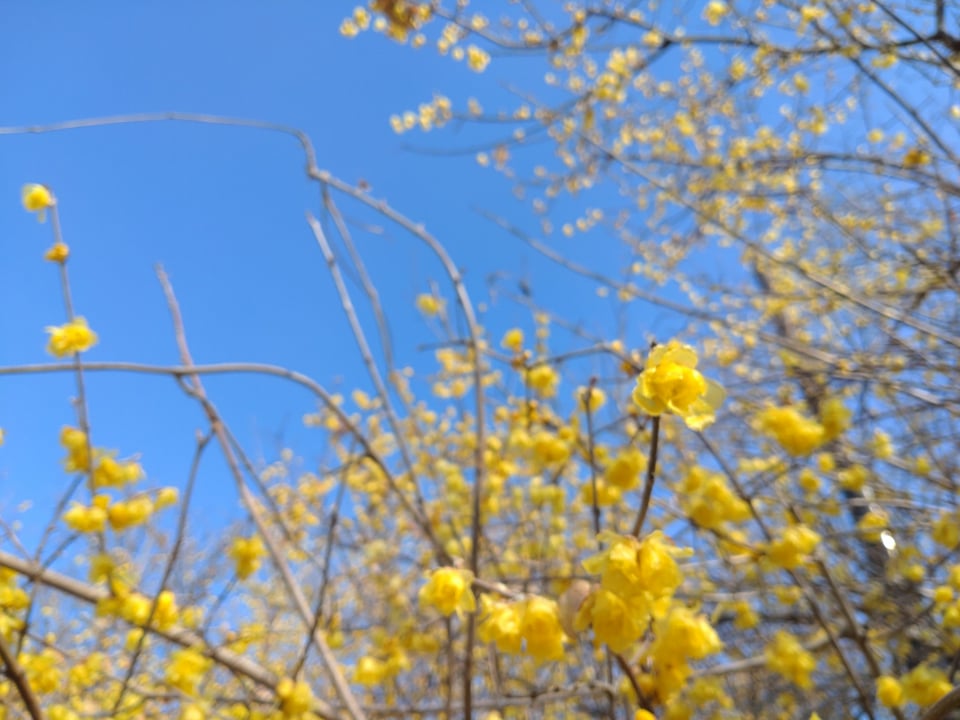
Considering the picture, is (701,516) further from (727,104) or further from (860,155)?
(727,104)

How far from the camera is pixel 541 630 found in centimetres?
120

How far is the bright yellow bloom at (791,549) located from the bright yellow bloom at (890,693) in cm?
40

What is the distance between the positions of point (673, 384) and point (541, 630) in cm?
59

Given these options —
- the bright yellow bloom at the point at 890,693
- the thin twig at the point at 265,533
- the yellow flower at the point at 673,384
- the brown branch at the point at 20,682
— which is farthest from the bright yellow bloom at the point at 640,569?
the bright yellow bloom at the point at 890,693

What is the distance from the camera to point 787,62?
10.8 ft

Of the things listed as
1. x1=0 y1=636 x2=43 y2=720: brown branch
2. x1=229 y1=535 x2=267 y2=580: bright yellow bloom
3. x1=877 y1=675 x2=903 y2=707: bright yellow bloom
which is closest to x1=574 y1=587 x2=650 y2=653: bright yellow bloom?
x1=0 y1=636 x2=43 y2=720: brown branch

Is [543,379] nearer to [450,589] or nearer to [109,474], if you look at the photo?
[450,589]

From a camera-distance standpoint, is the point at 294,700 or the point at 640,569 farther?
the point at 294,700

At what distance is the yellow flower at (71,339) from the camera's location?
1770mm

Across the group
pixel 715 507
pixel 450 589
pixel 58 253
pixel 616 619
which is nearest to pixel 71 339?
pixel 58 253

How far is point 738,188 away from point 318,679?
5731 mm

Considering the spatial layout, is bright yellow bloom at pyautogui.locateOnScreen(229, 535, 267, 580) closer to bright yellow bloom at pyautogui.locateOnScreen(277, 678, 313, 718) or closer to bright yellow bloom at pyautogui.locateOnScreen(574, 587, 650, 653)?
bright yellow bloom at pyautogui.locateOnScreen(277, 678, 313, 718)

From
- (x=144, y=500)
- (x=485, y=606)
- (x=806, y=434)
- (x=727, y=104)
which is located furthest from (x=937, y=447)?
(x=144, y=500)

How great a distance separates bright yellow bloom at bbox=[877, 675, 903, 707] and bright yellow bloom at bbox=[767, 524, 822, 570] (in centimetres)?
40
